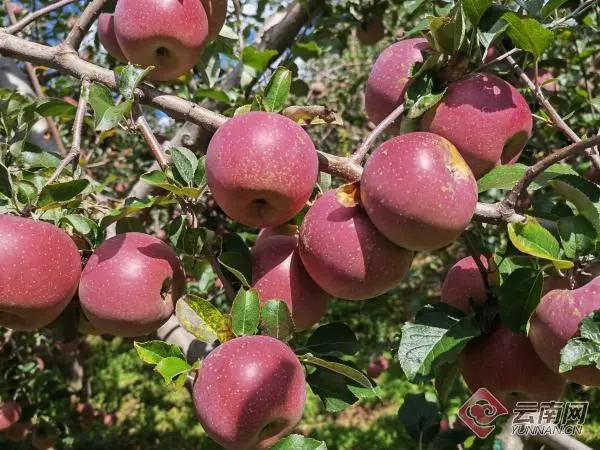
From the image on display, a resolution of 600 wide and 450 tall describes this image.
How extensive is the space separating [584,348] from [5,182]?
107cm

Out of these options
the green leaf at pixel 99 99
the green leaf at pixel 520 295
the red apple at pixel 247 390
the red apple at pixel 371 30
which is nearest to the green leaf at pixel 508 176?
the green leaf at pixel 520 295

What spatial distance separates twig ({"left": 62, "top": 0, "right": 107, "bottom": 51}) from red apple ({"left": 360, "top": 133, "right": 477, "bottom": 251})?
2.63 ft

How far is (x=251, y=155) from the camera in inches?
37.0

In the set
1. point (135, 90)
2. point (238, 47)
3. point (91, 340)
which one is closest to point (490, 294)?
point (135, 90)

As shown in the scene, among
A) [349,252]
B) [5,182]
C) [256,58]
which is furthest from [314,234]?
[256,58]

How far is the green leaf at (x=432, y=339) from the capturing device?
0.97 metres

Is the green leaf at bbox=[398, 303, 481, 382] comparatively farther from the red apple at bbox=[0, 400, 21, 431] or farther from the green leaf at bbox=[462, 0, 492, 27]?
the red apple at bbox=[0, 400, 21, 431]

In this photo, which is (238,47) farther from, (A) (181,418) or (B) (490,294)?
(A) (181,418)

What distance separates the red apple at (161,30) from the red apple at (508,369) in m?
0.93

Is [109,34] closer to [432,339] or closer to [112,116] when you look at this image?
[112,116]

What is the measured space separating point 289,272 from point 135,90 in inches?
19.5

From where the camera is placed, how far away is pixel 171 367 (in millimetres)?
986

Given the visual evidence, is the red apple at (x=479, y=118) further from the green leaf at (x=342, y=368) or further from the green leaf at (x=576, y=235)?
the green leaf at (x=342, y=368)

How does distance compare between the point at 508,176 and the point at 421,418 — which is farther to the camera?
the point at 421,418
